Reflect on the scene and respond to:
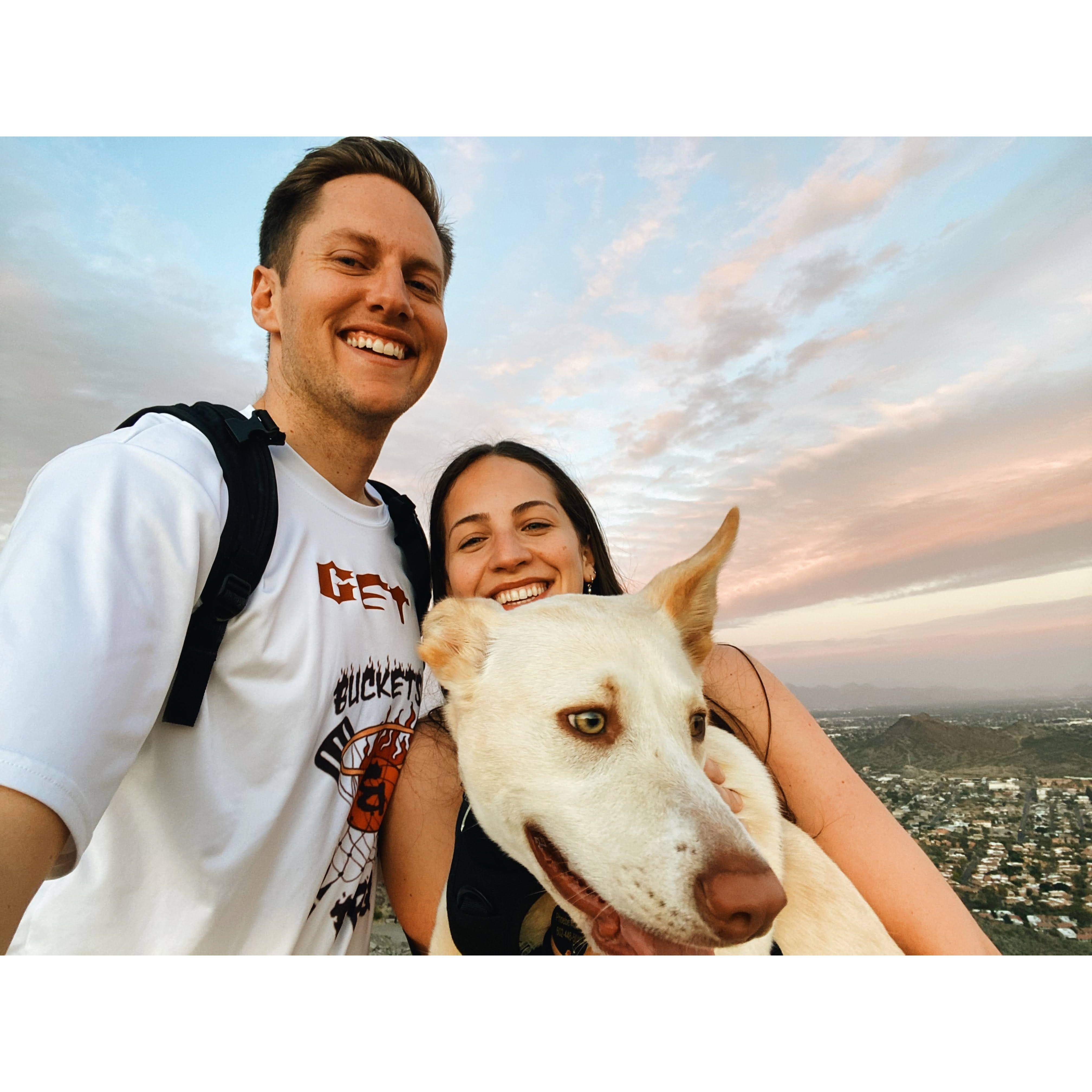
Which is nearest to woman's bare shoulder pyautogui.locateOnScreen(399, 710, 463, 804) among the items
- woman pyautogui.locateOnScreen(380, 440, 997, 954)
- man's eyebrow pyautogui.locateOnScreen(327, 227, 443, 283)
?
woman pyautogui.locateOnScreen(380, 440, 997, 954)

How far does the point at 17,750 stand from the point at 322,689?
0.78 meters

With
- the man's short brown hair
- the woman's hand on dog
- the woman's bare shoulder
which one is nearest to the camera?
the woman's hand on dog

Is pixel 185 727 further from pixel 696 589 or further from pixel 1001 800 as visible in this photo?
pixel 1001 800

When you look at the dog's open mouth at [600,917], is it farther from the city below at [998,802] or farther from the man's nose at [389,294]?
the man's nose at [389,294]

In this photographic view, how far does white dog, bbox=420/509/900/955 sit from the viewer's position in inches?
52.6

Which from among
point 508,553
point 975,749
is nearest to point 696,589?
point 508,553

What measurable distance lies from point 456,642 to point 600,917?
88 centimetres

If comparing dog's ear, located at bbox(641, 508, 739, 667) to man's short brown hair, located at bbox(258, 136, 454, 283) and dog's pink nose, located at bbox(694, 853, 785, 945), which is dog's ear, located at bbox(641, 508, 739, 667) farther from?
man's short brown hair, located at bbox(258, 136, 454, 283)

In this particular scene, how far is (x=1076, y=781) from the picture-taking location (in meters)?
2.29

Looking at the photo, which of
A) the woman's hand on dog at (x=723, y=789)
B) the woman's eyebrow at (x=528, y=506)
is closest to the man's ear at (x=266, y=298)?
the woman's eyebrow at (x=528, y=506)

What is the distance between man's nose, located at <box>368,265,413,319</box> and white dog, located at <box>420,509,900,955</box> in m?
1.16

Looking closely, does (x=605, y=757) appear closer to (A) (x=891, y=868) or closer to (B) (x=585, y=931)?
(B) (x=585, y=931)

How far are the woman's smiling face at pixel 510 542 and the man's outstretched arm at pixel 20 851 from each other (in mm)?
1317

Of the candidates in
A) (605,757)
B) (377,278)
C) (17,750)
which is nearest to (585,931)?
(605,757)
